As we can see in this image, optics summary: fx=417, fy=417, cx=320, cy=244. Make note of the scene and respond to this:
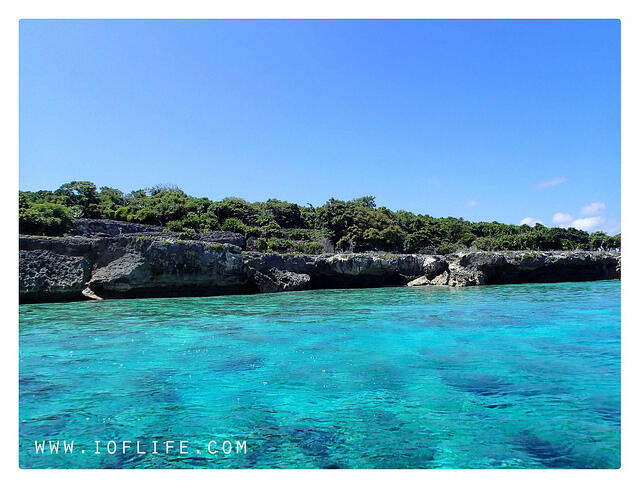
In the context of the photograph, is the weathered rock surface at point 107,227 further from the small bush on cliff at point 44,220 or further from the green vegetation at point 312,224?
the small bush on cliff at point 44,220

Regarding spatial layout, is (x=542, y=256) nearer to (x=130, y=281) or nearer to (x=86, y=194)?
(x=130, y=281)

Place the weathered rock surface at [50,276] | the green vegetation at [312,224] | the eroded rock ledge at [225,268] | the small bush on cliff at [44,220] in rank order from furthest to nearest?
1. the green vegetation at [312,224]
2. the small bush on cliff at [44,220]
3. the eroded rock ledge at [225,268]
4. the weathered rock surface at [50,276]

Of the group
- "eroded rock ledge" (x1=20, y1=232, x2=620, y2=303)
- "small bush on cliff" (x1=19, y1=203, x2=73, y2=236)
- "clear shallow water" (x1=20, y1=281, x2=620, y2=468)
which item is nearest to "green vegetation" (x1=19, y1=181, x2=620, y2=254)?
"eroded rock ledge" (x1=20, y1=232, x2=620, y2=303)

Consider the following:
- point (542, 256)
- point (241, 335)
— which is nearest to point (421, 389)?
point (241, 335)

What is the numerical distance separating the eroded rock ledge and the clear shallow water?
32.8ft

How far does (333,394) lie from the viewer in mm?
5832

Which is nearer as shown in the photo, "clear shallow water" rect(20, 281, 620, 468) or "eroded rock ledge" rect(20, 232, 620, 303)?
"clear shallow water" rect(20, 281, 620, 468)

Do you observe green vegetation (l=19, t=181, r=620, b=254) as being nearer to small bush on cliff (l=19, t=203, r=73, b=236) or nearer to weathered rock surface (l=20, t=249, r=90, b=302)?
small bush on cliff (l=19, t=203, r=73, b=236)

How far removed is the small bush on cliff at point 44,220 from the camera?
996 inches

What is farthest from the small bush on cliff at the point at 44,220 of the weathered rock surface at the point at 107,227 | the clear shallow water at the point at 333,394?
the clear shallow water at the point at 333,394

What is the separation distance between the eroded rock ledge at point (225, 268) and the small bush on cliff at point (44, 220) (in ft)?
11.3

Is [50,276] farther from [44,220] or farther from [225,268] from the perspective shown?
[225,268]

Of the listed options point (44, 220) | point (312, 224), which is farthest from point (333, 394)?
point (312, 224)

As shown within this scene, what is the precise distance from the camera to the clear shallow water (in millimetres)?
4117
